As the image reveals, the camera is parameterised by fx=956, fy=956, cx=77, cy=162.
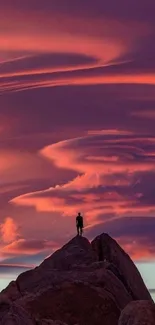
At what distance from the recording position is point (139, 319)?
41.7m

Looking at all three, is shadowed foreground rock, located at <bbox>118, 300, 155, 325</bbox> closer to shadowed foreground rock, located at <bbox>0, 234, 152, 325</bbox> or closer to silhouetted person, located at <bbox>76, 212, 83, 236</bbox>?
shadowed foreground rock, located at <bbox>0, 234, 152, 325</bbox>

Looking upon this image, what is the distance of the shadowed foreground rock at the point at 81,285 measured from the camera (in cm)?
7581

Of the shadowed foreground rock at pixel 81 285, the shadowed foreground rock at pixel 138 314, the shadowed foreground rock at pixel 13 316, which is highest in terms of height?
the shadowed foreground rock at pixel 81 285

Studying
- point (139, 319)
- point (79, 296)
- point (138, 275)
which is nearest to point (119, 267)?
point (138, 275)

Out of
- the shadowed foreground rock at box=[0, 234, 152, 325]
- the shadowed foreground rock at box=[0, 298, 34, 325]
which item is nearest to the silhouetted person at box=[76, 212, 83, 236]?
the shadowed foreground rock at box=[0, 234, 152, 325]

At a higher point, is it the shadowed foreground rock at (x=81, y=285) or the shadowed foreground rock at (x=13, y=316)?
the shadowed foreground rock at (x=81, y=285)

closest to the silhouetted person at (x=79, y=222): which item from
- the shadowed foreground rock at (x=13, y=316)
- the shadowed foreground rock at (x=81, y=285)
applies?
the shadowed foreground rock at (x=81, y=285)

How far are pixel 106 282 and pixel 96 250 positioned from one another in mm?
8806

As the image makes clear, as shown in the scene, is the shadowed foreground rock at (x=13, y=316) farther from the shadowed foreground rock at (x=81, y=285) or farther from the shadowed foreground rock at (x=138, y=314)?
A: the shadowed foreground rock at (x=81, y=285)

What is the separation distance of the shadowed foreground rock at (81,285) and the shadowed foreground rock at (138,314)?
24.7 meters

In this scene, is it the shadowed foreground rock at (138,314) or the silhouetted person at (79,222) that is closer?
the shadowed foreground rock at (138,314)

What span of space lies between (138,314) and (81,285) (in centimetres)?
3859

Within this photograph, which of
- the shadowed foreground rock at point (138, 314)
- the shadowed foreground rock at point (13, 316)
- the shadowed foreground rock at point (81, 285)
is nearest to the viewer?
the shadowed foreground rock at point (138, 314)

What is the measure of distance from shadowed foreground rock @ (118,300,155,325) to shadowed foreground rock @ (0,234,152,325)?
81.2 feet
